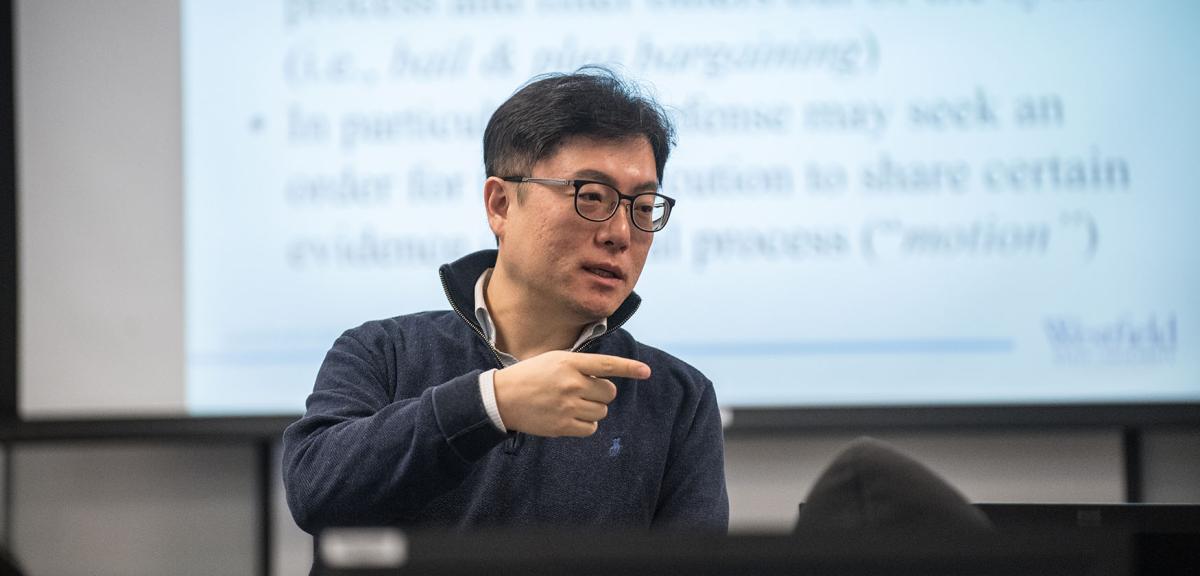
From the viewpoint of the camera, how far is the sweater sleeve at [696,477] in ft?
4.89

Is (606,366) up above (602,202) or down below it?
below

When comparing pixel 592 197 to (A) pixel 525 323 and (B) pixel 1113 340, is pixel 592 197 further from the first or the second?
(B) pixel 1113 340

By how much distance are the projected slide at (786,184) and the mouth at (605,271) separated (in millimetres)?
1178

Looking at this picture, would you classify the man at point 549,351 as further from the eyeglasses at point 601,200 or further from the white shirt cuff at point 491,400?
the white shirt cuff at point 491,400

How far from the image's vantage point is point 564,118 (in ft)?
4.77

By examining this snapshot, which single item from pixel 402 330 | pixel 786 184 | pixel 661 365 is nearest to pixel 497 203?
pixel 402 330

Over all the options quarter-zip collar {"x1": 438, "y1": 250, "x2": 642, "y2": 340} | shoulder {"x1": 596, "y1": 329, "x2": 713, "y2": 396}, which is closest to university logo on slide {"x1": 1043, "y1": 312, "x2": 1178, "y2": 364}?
shoulder {"x1": 596, "y1": 329, "x2": 713, "y2": 396}

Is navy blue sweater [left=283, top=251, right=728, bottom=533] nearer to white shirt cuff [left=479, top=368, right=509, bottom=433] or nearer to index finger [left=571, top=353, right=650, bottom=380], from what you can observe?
white shirt cuff [left=479, top=368, right=509, bottom=433]

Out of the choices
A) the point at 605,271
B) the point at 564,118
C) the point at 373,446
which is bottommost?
the point at 373,446

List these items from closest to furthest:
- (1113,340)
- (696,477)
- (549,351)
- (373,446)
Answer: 1. (373,446)
2. (549,351)
3. (696,477)
4. (1113,340)

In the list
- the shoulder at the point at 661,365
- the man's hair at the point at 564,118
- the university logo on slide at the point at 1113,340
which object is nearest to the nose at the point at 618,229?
the man's hair at the point at 564,118

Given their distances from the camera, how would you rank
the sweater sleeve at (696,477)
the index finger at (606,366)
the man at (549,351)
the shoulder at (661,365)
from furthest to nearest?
the shoulder at (661,365) → the sweater sleeve at (696,477) → the man at (549,351) → the index finger at (606,366)

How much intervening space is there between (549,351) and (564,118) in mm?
341

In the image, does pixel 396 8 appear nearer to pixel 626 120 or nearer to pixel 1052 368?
pixel 626 120
